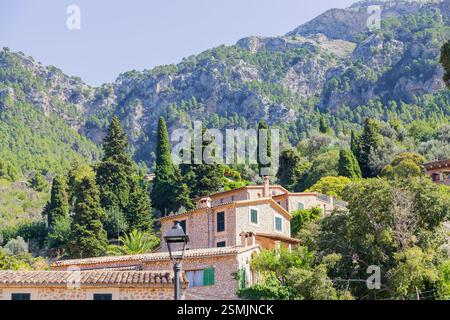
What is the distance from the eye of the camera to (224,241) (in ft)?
159

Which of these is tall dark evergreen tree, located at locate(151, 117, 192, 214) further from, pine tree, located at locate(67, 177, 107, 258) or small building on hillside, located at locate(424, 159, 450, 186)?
small building on hillside, located at locate(424, 159, 450, 186)

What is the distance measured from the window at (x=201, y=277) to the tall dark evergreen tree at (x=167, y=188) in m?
33.8

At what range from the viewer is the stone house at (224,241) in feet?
123

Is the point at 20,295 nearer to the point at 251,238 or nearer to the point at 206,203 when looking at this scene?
the point at 251,238

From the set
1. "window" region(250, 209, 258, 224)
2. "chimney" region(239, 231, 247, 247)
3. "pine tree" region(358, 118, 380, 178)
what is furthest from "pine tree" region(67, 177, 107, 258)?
"pine tree" region(358, 118, 380, 178)

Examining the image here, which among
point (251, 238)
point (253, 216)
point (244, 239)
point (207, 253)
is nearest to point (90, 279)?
point (207, 253)

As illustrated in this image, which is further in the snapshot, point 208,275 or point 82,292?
point 208,275

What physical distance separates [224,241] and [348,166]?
106 ft

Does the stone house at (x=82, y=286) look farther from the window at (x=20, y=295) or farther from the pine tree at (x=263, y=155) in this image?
the pine tree at (x=263, y=155)

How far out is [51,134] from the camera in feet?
653

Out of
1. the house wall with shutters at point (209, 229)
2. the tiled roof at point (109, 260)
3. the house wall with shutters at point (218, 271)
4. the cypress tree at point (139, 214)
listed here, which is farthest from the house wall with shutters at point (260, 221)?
the cypress tree at point (139, 214)

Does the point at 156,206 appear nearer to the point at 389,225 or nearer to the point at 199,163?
the point at 199,163
